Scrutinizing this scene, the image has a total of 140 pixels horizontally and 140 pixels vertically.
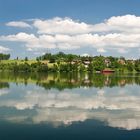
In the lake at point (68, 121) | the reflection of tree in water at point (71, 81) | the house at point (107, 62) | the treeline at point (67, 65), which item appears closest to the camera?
the lake at point (68, 121)

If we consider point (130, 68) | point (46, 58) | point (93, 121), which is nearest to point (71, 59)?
point (46, 58)

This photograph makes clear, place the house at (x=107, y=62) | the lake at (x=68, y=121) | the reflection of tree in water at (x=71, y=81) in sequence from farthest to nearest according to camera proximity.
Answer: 1. the house at (x=107, y=62)
2. the reflection of tree in water at (x=71, y=81)
3. the lake at (x=68, y=121)

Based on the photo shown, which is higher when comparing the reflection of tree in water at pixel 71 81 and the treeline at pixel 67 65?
the treeline at pixel 67 65

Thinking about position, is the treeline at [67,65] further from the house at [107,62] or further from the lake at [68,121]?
the lake at [68,121]

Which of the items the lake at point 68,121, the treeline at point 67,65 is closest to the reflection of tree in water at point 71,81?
the lake at point 68,121

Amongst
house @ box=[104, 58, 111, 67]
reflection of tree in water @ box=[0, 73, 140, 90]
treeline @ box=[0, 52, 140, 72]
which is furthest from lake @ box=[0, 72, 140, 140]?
house @ box=[104, 58, 111, 67]

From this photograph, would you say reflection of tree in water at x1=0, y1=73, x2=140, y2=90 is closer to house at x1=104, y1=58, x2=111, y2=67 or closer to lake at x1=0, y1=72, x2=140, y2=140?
lake at x1=0, y1=72, x2=140, y2=140

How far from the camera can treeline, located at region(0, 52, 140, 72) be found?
15388cm

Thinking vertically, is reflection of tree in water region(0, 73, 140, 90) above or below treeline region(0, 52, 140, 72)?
below

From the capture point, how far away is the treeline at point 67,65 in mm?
153875

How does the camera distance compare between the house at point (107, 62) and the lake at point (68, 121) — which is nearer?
the lake at point (68, 121)

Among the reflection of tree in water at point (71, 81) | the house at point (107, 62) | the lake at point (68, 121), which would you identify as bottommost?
the reflection of tree in water at point (71, 81)

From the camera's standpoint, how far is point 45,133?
19.8 m

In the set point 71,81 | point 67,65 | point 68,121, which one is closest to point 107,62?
point 67,65
